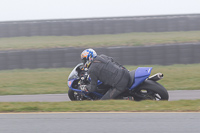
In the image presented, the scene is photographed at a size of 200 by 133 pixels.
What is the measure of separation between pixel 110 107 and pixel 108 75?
996 mm

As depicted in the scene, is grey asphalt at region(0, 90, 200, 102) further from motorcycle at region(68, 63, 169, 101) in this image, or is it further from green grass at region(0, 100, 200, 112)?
green grass at region(0, 100, 200, 112)

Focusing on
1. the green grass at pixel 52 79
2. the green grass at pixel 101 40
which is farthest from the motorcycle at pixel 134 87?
the green grass at pixel 101 40

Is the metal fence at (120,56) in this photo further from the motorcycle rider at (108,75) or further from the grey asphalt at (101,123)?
the grey asphalt at (101,123)

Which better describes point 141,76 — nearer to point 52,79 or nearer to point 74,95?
point 74,95

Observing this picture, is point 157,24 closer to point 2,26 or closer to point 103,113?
point 2,26

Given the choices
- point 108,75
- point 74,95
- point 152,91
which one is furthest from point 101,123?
point 74,95

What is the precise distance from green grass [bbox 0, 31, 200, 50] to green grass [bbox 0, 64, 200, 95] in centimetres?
303

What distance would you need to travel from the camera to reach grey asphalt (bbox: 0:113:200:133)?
16.1 feet

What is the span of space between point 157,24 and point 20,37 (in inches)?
337

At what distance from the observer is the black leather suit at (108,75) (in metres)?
7.10

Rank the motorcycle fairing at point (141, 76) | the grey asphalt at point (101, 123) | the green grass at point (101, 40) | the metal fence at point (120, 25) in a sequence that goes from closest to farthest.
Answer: the grey asphalt at point (101, 123), the motorcycle fairing at point (141, 76), the green grass at point (101, 40), the metal fence at point (120, 25)

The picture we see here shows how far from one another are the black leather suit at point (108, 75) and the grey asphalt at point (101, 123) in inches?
52.3

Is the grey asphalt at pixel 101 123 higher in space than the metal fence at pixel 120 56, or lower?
higher

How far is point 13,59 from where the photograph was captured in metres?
15.1
